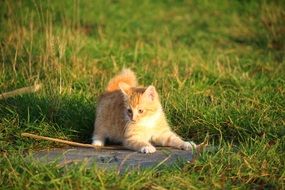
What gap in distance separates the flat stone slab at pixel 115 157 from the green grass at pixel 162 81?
0.19m

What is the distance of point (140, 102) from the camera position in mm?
5934

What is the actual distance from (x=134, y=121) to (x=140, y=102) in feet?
0.65

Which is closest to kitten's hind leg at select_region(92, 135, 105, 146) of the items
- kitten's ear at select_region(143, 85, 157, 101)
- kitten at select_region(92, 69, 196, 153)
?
kitten at select_region(92, 69, 196, 153)

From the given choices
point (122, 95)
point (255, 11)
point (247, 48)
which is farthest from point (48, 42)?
point (255, 11)

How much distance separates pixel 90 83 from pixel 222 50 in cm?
310

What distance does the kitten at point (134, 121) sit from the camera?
5.90 meters

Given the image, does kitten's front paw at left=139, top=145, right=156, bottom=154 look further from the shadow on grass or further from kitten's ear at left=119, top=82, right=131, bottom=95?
the shadow on grass

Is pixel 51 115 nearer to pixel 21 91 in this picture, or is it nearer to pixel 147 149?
pixel 21 91

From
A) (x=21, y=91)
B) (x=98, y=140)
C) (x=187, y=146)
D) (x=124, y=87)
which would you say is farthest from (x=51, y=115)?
(x=187, y=146)

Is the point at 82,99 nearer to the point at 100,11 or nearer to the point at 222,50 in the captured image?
the point at 222,50

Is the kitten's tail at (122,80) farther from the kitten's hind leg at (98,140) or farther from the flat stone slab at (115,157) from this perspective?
the flat stone slab at (115,157)

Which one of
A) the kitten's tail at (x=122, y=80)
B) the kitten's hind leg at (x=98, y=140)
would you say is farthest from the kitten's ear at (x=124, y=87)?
the kitten's hind leg at (x=98, y=140)

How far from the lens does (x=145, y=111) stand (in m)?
6.01

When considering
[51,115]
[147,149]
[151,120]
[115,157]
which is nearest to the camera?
[115,157]
